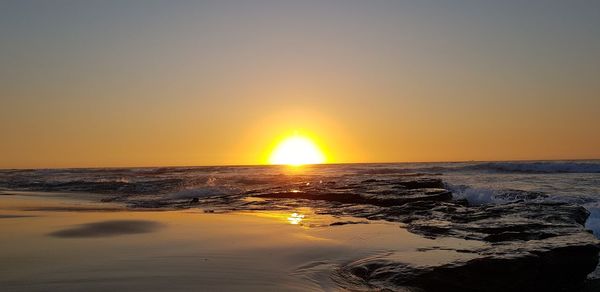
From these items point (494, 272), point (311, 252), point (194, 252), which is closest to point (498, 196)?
point (311, 252)

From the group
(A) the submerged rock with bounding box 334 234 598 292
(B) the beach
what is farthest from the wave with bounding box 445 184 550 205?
(A) the submerged rock with bounding box 334 234 598 292

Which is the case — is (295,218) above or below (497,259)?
below

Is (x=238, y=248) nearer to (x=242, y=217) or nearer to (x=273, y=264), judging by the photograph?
(x=273, y=264)

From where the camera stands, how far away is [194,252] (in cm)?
663

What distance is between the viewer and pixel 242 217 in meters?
11.9

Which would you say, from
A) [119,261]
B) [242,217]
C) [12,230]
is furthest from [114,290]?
[242,217]

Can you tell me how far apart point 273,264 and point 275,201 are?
37.2ft

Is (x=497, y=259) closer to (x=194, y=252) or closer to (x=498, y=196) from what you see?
(x=194, y=252)

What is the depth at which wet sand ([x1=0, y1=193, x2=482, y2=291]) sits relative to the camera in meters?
4.93

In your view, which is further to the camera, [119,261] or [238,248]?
[238,248]

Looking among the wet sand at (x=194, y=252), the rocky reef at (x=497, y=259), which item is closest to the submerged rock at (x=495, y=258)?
the rocky reef at (x=497, y=259)

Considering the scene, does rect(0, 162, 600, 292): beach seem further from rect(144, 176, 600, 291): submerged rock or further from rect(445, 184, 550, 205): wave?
rect(445, 184, 550, 205): wave

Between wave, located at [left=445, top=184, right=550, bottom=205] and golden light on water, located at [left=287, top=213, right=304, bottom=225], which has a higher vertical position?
wave, located at [left=445, top=184, right=550, bottom=205]

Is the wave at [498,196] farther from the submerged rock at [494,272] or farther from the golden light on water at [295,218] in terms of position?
the submerged rock at [494,272]
